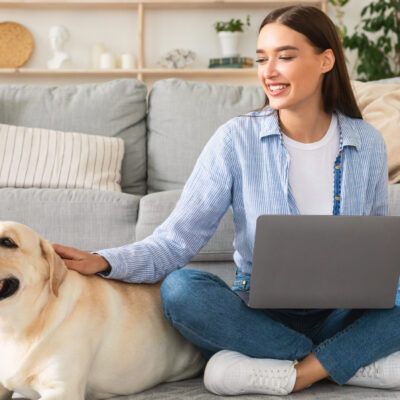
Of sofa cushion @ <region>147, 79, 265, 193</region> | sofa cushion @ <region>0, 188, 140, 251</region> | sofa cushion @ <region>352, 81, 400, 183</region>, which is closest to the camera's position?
sofa cushion @ <region>0, 188, 140, 251</region>

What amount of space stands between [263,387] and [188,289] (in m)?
0.26

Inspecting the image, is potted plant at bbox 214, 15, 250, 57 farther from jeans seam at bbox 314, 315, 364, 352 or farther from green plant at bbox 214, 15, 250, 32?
jeans seam at bbox 314, 315, 364, 352

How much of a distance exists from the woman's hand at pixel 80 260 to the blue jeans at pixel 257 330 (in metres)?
0.17

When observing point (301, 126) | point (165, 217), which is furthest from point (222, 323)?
point (165, 217)

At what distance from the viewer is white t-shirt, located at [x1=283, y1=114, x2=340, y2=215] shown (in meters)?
1.50

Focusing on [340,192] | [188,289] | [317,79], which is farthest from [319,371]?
[317,79]

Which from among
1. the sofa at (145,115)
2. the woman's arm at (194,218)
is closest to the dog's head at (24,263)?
the woman's arm at (194,218)

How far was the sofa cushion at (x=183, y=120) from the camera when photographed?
2.70 meters

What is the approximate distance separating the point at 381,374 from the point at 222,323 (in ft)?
1.20

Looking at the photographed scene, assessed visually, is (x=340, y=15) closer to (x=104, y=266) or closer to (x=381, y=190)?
(x=381, y=190)

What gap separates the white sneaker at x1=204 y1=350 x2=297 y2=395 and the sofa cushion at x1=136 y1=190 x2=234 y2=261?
2.57ft

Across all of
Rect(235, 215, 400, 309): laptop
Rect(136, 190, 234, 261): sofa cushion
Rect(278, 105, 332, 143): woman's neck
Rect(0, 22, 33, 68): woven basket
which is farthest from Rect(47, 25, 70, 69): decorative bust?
Rect(235, 215, 400, 309): laptop

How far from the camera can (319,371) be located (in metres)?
1.32

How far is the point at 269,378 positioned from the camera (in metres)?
1.30
